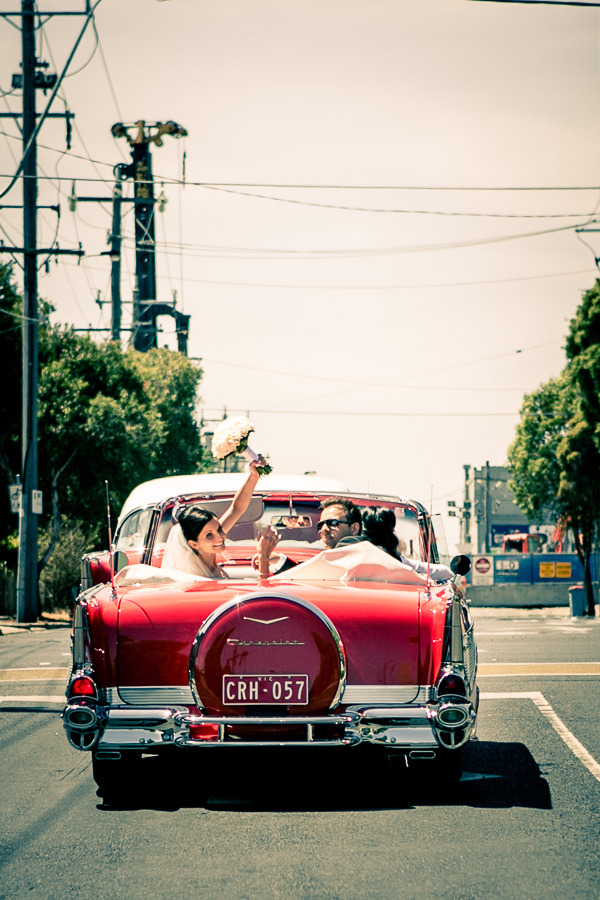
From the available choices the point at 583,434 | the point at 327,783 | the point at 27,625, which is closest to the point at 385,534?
the point at 327,783

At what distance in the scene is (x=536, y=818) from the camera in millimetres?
5918

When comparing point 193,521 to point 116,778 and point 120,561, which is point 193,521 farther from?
point 116,778

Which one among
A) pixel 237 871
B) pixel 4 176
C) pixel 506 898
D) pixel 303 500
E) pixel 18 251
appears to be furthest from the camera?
pixel 18 251

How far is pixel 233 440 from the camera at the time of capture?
7.59 meters

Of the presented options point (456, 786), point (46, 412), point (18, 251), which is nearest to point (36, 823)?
point (456, 786)

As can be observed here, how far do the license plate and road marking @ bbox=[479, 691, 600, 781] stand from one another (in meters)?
2.17

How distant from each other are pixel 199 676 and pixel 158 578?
0.86 meters

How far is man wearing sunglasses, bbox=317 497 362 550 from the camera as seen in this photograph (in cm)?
744

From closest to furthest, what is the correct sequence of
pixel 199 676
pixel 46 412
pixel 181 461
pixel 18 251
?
pixel 199 676
pixel 18 251
pixel 46 412
pixel 181 461

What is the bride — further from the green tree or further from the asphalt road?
the green tree

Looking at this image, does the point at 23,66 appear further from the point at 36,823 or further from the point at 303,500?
the point at 36,823

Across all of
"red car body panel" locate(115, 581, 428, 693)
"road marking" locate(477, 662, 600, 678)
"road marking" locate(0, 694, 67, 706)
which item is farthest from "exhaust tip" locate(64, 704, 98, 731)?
"road marking" locate(477, 662, 600, 678)

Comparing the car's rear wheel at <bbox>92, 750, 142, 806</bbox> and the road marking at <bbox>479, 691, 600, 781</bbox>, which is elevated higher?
the car's rear wheel at <bbox>92, 750, 142, 806</bbox>

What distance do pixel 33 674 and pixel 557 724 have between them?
658 cm
